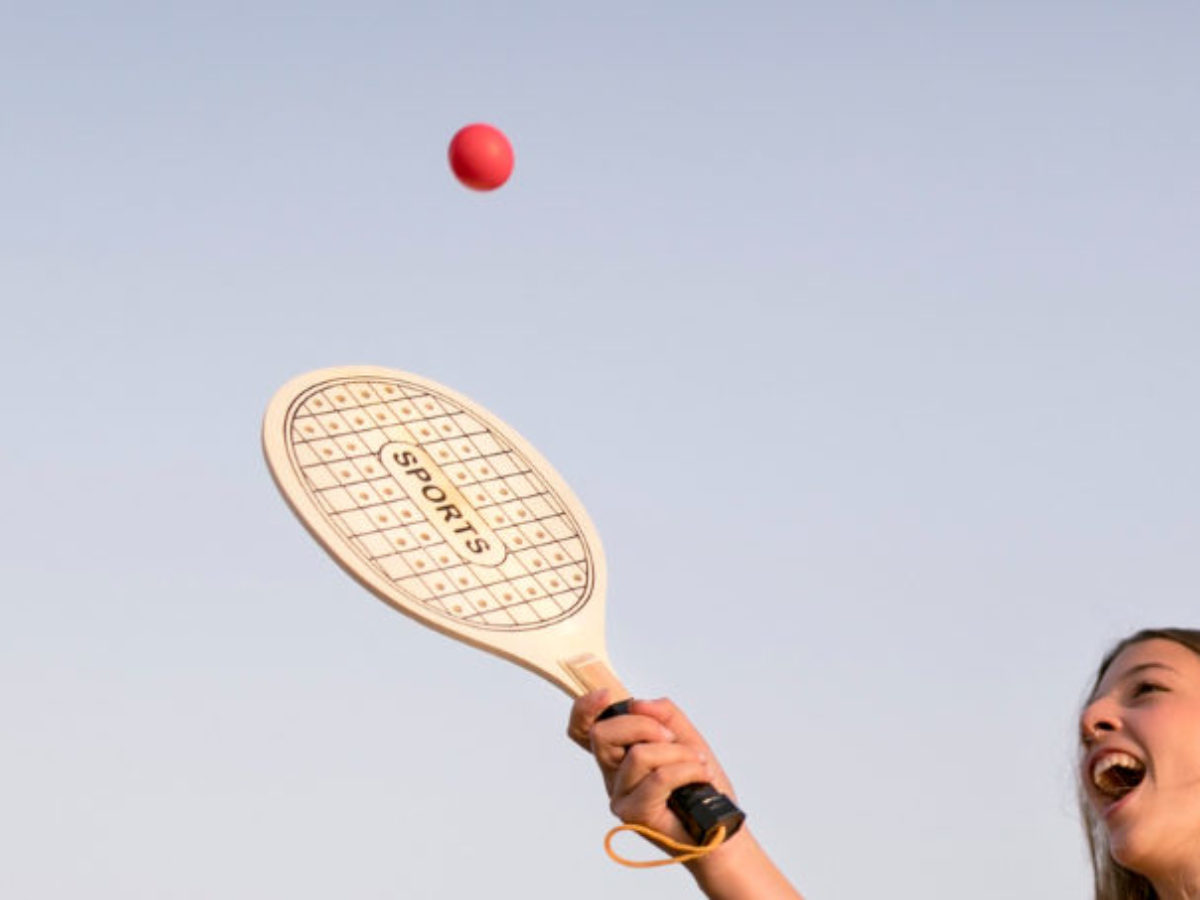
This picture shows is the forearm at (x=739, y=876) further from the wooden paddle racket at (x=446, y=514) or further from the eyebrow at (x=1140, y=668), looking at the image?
the eyebrow at (x=1140, y=668)

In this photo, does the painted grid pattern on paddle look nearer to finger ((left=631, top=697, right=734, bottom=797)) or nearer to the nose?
finger ((left=631, top=697, right=734, bottom=797))

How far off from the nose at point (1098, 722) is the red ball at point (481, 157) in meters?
3.52

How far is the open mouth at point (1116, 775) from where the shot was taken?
5395 millimetres

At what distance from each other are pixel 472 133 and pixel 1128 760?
12.9ft

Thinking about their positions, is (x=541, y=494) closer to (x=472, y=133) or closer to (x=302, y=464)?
(x=302, y=464)

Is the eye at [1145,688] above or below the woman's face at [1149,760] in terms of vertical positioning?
above

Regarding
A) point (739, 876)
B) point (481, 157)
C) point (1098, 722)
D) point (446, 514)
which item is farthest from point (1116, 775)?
point (481, 157)

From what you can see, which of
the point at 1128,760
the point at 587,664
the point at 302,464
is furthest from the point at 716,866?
the point at 302,464

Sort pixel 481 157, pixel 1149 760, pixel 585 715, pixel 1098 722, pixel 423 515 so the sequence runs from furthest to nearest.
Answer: pixel 481 157
pixel 423 515
pixel 1098 722
pixel 1149 760
pixel 585 715

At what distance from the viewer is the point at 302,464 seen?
18.1 ft

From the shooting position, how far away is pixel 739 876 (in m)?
4.95

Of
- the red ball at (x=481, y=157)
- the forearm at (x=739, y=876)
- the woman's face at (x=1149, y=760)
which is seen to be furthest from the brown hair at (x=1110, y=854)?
the red ball at (x=481, y=157)

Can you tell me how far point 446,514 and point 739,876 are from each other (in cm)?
140

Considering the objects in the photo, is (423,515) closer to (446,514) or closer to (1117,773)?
(446,514)
